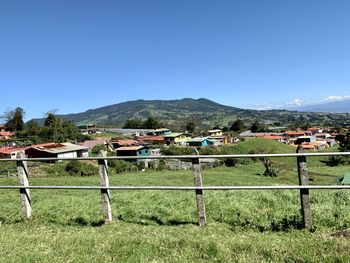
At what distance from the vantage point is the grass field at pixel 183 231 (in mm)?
5258

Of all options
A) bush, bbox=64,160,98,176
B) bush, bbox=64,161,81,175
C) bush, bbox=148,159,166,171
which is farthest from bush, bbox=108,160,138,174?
bush, bbox=64,161,81,175

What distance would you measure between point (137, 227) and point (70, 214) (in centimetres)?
221

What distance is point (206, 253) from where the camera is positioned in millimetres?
5289

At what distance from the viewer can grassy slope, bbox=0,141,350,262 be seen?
5258mm

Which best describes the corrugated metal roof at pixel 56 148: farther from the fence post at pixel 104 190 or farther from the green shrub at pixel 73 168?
the fence post at pixel 104 190

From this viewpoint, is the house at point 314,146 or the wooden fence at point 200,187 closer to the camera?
the wooden fence at point 200,187

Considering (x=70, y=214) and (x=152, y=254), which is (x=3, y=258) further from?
(x=70, y=214)

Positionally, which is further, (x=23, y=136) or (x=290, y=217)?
(x=23, y=136)

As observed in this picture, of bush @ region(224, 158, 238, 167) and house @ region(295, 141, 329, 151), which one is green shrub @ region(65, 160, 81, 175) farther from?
house @ region(295, 141, 329, 151)

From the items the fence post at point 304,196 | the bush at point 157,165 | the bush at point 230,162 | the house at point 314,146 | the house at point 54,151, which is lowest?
the house at point 314,146

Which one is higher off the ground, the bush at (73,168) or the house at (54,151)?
the house at (54,151)

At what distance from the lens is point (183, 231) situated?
654 centimetres

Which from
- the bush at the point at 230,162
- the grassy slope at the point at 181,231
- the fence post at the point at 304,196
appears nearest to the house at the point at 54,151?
the bush at the point at 230,162

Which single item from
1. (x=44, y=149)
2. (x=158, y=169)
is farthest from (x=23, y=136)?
(x=158, y=169)
